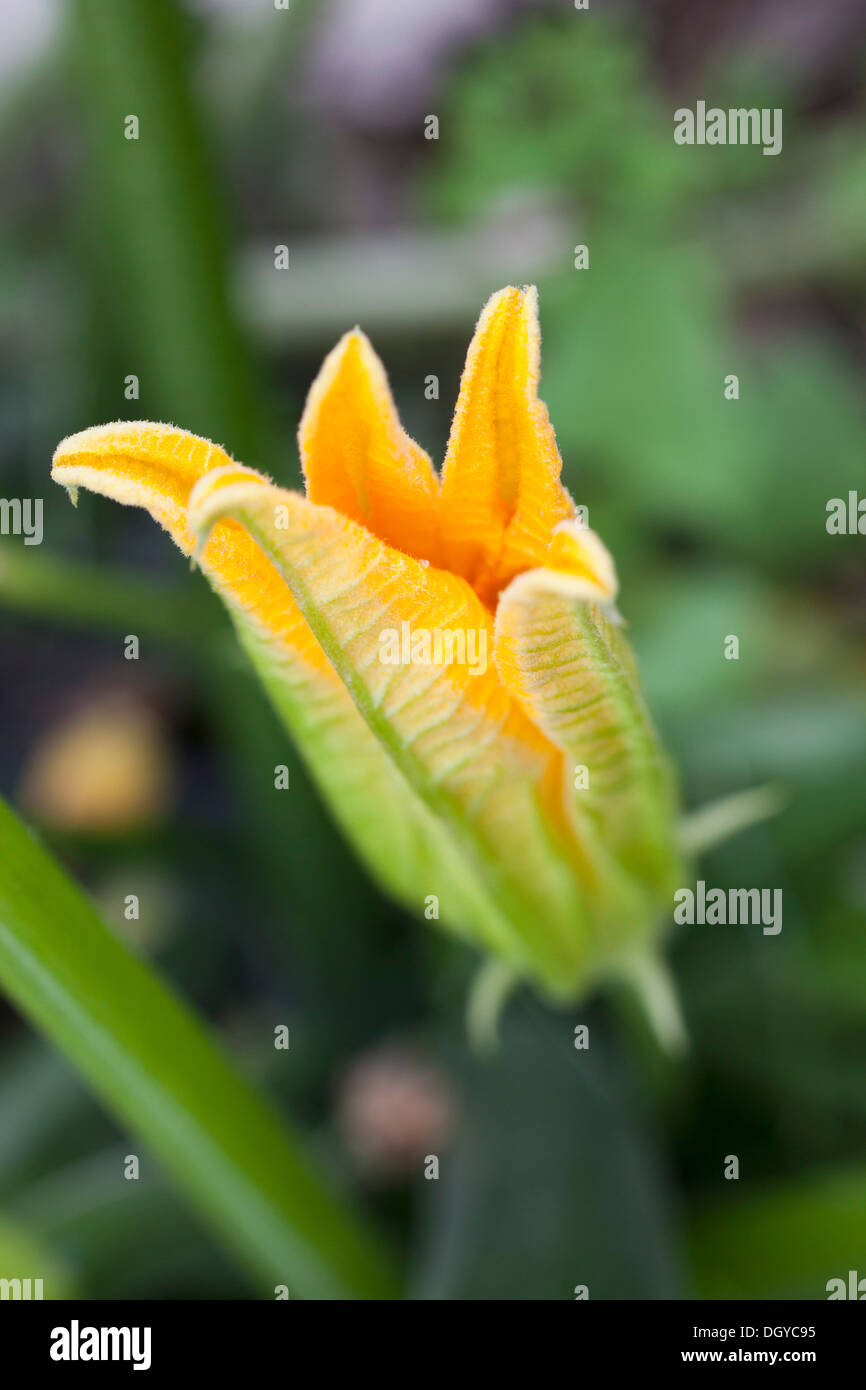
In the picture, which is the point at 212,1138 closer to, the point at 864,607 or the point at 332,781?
the point at 332,781

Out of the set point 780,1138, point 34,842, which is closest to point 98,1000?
point 34,842

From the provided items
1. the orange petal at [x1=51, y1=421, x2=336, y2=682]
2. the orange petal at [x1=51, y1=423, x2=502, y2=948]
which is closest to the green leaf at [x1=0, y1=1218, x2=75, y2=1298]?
the orange petal at [x1=51, y1=423, x2=502, y2=948]

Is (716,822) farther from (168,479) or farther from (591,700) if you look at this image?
(168,479)

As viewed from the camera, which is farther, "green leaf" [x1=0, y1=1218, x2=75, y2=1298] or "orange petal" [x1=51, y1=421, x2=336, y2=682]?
"green leaf" [x1=0, y1=1218, x2=75, y2=1298]
